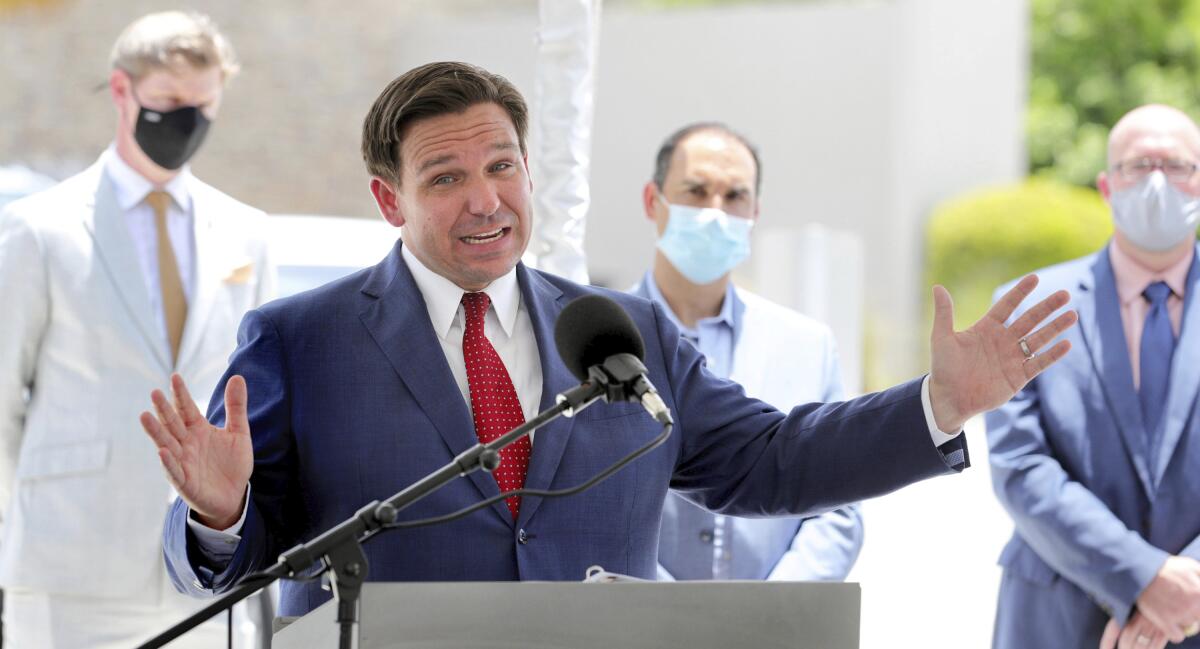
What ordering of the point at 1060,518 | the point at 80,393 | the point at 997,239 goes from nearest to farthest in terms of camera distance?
1. the point at 1060,518
2. the point at 80,393
3. the point at 997,239

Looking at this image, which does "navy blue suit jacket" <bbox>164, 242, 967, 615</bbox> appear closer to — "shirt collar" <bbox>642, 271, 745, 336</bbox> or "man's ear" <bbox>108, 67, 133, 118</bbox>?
"shirt collar" <bbox>642, 271, 745, 336</bbox>

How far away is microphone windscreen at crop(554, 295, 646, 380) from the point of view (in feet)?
6.84

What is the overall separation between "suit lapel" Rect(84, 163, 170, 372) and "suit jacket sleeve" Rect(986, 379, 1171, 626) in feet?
7.51

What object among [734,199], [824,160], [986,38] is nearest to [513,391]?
[734,199]

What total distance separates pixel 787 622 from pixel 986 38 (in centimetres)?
1440

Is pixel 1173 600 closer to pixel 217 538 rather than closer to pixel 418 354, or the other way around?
pixel 418 354

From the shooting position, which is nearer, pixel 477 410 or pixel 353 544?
pixel 353 544

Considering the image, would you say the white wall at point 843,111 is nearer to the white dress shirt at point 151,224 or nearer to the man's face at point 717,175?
the man's face at point 717,175

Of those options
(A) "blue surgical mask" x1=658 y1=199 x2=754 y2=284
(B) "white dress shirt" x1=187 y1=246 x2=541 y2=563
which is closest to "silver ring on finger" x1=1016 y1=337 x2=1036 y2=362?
(B) "white dress shirt" x1=187 y1=246 x2=541 y2=563

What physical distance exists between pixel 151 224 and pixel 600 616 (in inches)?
109

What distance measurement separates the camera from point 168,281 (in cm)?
423

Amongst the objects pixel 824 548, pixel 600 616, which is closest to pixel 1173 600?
pixel 824 548

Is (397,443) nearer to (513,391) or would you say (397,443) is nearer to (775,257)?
(513,391)


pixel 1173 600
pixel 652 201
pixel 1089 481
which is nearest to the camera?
pixel 1173 600
